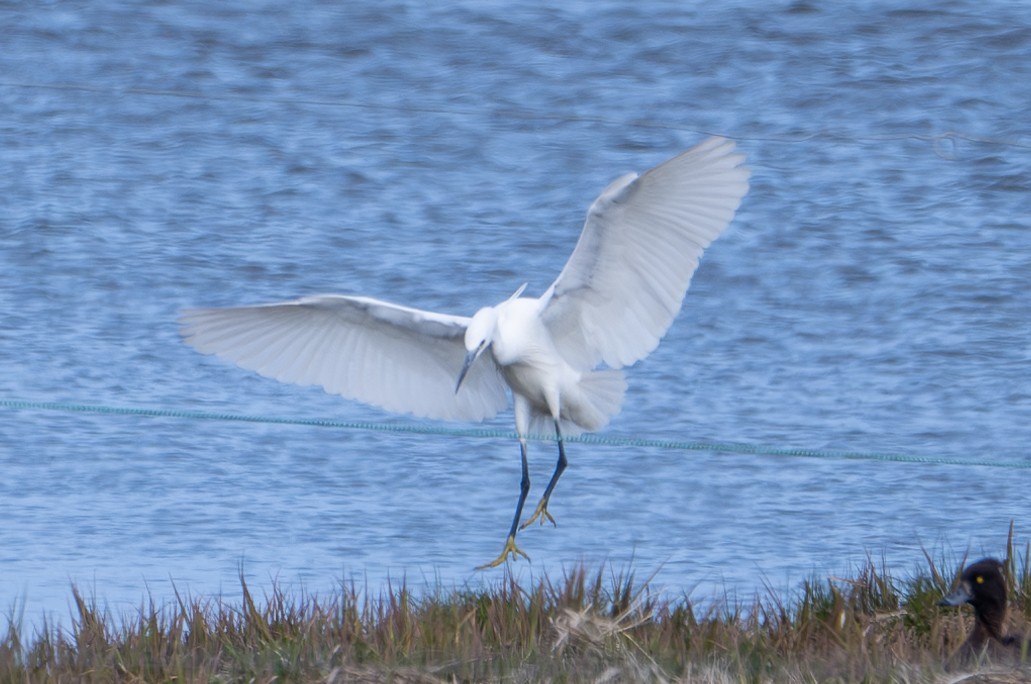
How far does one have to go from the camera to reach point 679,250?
5605mm

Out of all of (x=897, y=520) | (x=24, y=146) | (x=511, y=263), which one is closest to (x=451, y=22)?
(x=24, y=146)

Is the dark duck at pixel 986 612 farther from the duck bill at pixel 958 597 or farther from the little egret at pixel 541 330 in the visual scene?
the little egret at pixel 541 330

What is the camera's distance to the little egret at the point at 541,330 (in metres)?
5.45

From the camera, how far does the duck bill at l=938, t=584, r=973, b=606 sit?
4.55m

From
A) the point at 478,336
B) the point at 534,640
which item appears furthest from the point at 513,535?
the point at 534,640

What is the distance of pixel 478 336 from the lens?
559cm

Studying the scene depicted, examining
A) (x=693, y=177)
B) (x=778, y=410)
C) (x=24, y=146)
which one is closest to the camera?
(x=693, y=177)

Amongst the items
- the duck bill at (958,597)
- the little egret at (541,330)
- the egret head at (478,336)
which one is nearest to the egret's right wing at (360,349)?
the little egret at (541,330)

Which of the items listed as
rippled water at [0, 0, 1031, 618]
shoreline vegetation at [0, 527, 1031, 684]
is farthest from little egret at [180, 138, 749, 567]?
shoreline vegetation at [0, 527, 1031, 684]

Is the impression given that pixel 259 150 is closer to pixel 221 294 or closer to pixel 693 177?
pixel 221 294

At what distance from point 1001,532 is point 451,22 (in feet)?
28.1

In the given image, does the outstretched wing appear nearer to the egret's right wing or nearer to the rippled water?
the egret's right wing

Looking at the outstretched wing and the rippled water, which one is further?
the rippled water

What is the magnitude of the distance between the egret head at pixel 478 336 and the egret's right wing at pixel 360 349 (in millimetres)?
162
